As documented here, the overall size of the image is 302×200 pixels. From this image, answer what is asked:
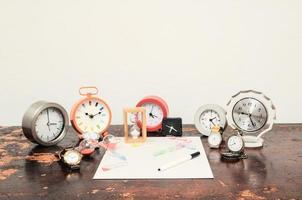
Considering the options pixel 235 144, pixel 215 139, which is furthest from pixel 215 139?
pixel 235 144

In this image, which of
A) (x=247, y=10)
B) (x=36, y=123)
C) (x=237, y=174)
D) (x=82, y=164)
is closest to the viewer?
(x=237, y=174)

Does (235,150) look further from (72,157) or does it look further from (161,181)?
(72,157)

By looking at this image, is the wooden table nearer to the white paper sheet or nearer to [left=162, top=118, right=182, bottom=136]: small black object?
the white paper sheet

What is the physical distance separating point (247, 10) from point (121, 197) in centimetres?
108

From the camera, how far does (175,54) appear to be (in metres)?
1.61

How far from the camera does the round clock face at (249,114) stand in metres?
1.28

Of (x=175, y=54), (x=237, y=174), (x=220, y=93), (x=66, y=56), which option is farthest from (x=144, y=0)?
(x=237, y=174)

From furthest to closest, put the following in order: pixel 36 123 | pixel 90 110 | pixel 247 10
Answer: pixel 247 10 → pixel 90 110 → pixel 36 123

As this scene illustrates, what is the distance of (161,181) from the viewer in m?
0.96

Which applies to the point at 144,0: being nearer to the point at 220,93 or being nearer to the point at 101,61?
the point at 101,61

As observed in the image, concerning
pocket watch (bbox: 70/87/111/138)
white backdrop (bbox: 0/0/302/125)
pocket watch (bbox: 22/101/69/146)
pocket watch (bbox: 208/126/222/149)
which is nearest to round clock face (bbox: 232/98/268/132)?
pocket watch (bbox: 208/126/222/149)

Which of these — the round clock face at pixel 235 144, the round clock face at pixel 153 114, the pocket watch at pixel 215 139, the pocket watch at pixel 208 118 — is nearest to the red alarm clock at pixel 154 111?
the round clock face at pixel 153 114

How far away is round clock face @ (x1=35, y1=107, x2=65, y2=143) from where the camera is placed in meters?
1.29

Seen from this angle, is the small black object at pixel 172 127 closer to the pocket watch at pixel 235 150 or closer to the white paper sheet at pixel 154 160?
the white paper sheet at pixel 154 160
